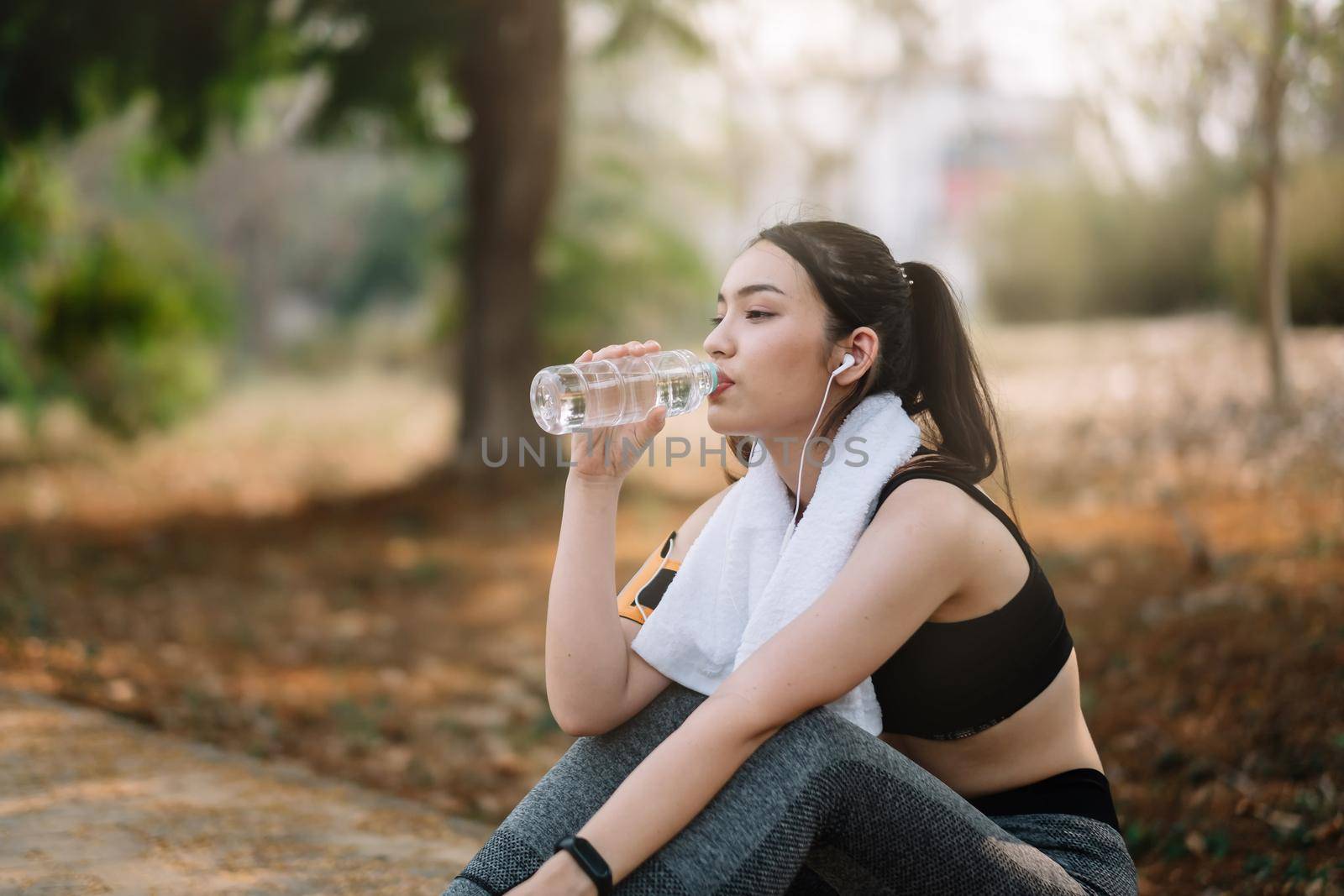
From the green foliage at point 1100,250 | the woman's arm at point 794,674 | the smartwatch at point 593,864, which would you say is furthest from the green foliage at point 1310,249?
the smartwatch at point 593,864

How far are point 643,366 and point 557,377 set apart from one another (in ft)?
0.54

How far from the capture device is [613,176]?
14.5 meters

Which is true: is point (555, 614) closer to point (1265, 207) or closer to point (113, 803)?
point (113, 803)

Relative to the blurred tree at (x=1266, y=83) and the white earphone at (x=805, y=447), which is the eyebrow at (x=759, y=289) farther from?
the blurred tree at (x=1266, y=83)

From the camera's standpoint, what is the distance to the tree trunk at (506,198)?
8.59 metres

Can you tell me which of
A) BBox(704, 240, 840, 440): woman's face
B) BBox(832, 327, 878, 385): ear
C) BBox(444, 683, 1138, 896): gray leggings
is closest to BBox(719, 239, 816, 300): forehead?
BBox(704, 240, 840, 440): woman's face

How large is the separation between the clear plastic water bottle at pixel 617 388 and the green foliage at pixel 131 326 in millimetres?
9738

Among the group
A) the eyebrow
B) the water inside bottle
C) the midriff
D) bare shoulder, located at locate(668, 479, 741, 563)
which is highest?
the eyebrow

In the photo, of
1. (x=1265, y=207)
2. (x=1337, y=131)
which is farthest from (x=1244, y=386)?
(x=1337, y=131)

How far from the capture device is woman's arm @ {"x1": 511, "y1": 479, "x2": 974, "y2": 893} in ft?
6.17

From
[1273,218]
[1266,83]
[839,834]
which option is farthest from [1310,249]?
[839,834]

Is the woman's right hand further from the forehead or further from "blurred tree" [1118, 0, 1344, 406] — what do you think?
"blurred tree" [1118, 0, 1344, 406]

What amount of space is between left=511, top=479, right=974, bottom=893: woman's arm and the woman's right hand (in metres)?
0.45

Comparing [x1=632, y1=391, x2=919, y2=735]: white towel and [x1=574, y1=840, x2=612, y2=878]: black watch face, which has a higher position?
[x1=632, y1=391, x2=919, y2=735]: white towel
